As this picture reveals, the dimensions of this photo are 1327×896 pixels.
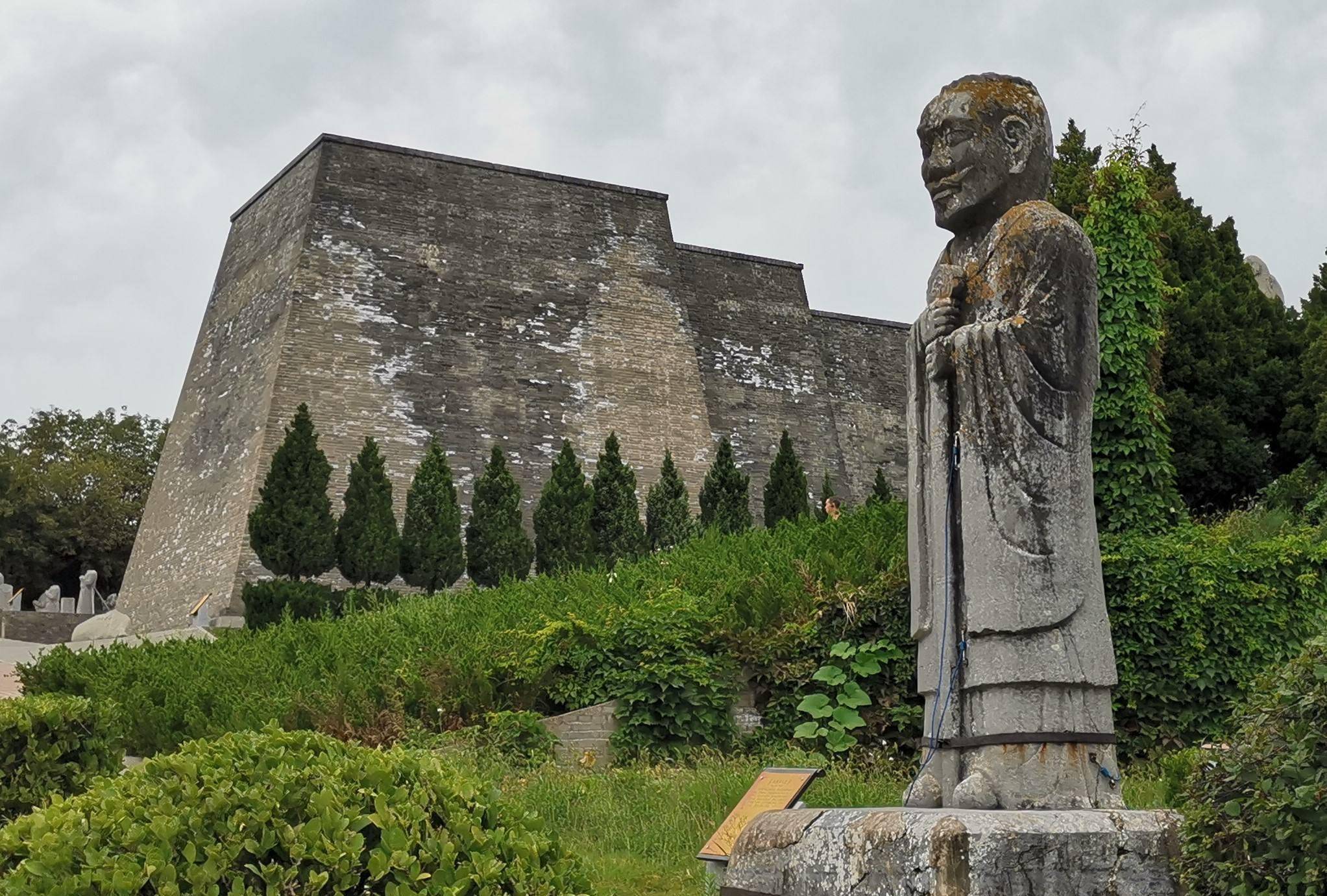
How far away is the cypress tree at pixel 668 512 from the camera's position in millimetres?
26938

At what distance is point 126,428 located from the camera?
50375 millimetres

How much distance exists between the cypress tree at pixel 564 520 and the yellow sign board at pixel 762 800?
58.9 ft

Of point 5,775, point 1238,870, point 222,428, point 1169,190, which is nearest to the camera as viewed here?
point 1238,870

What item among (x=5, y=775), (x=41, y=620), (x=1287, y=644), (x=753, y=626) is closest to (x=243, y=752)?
(x=5, y=775)

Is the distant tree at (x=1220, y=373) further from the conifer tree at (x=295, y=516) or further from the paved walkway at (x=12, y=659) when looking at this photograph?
the paved walkway at (x=12, y=659)

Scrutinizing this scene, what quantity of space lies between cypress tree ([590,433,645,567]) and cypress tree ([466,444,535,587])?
136 cm

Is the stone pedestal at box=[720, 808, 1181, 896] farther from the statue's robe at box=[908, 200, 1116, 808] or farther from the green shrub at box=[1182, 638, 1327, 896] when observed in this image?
the statue's robe at box=[908, 200, 1116, 808]

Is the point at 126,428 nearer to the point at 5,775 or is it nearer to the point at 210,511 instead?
the point at 210,511

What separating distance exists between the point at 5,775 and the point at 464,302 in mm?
24365

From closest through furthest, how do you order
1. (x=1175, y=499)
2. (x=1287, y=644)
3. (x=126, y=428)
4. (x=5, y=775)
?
(x=5, y=775), (x=1287, y=644), (x=1175, y=499), (x=126, y=428)

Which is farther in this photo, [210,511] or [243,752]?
[210,511]

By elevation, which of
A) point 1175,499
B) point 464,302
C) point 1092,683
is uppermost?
point 464,302

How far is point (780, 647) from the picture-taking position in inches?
474

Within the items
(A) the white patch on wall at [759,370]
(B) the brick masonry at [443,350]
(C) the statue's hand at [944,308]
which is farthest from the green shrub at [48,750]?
(A) the white patch on wall at [759,370]
